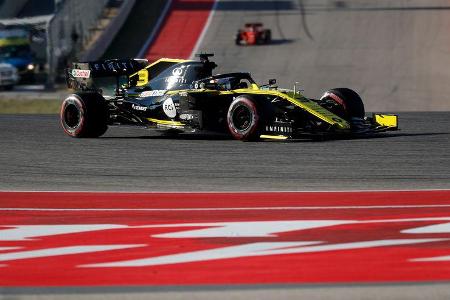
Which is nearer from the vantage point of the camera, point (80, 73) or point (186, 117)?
point (186, 117)

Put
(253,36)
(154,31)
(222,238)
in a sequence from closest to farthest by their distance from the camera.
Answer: (222,238) → (253,36) → (154,31)

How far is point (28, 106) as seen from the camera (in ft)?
96.4

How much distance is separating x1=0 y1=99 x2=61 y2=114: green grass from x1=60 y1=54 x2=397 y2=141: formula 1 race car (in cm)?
1042

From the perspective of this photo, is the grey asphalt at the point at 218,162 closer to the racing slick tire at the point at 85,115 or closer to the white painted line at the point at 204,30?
the racing slick tire at the point at 85,115

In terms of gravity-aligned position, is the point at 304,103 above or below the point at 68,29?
below

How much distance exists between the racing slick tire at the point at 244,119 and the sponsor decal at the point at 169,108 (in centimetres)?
115

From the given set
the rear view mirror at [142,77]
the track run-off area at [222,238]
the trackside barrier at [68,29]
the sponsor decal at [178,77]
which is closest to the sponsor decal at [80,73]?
the rear view mirror at [142,77]

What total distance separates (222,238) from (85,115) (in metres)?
8.77

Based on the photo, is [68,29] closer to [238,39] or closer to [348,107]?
[238,39]

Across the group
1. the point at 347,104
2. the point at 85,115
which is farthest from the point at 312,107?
the point at 85,115

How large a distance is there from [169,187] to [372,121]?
5820mm

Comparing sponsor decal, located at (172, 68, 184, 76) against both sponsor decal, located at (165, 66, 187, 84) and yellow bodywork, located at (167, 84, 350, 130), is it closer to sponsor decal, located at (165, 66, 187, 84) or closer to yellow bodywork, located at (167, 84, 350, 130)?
sponsor decal, located at (165, 66, 187, 84)

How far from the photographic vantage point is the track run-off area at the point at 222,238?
7.08 meters

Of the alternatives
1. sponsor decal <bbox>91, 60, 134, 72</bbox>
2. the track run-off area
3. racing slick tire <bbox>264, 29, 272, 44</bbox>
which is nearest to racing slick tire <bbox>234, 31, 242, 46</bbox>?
racing slick tire <bbox>264, 29, 272, 44</bbox>
